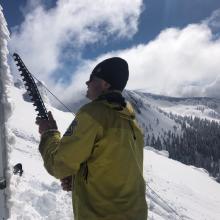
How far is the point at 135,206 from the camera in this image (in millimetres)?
3328

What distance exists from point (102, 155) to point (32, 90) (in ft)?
4.14

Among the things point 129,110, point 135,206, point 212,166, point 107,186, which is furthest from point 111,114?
point 212,166

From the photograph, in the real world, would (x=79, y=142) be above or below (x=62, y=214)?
below

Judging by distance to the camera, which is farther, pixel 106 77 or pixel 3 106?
pixel 3 106

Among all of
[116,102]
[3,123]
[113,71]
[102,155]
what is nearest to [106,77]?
[113,71]

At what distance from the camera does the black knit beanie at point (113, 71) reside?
340cm

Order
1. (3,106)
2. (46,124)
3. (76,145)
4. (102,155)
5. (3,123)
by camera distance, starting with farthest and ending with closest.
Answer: (3,106) < (3,123) < (46,124) < (102,155) < (76,145)

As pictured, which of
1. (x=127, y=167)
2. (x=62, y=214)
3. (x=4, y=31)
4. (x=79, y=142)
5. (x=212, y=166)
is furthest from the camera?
(x=212, y=166)

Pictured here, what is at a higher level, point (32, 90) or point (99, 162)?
point (32, 90)

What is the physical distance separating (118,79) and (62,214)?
24.7 feet

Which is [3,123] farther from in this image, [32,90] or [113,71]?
[113,71]

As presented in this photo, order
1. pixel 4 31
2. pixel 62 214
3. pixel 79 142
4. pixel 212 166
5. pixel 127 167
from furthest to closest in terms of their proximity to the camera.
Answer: pixel 212 166, pixel 62 214, pixel 4 31, pixel 127 167, pixel 79 142

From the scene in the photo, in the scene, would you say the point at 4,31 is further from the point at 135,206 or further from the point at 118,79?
the point at 135,206

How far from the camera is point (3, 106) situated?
5.05 meters
